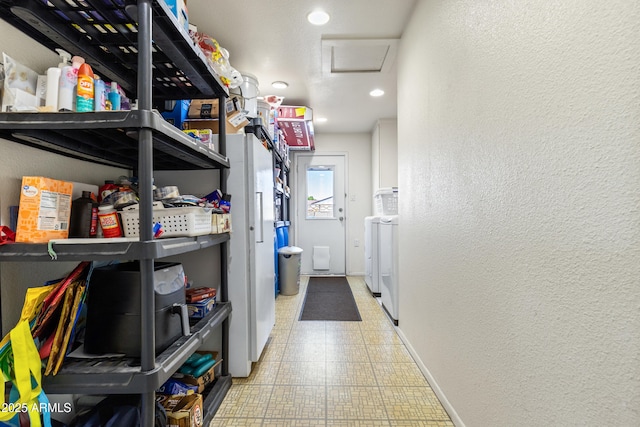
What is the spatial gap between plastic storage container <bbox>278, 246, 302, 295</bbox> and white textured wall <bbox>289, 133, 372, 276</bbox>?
4.50 feet

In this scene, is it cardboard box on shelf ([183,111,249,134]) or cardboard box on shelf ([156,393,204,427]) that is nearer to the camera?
cardboard box on shelf ([156,393,204,427])

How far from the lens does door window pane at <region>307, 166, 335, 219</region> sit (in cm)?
504

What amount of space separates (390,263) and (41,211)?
7.83ft

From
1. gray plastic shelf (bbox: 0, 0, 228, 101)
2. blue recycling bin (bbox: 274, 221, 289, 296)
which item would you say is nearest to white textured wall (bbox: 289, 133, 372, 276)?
blue recycling bin (bbox: 274, 221, 289, 296)

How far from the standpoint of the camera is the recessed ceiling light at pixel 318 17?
6.72 ft

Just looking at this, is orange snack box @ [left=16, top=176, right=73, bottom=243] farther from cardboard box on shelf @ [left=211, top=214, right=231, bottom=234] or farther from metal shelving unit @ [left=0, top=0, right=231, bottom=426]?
cardboard box on shelf @ [left=211, top=214, right=231, bottom=234]

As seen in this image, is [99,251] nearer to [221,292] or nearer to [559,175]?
[221,292]

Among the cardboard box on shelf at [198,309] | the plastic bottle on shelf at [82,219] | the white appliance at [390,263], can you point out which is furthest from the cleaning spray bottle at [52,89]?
the white appliance at [390,263]

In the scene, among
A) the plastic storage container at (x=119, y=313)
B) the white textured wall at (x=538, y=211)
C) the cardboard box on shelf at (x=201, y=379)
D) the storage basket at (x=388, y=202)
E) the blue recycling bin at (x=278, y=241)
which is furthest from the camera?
the blue recycling bin at (x=278, y=241)

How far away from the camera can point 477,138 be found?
117cm

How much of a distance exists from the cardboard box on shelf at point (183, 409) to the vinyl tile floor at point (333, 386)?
0.17 metres

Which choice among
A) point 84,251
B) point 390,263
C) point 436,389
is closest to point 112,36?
point 84,251

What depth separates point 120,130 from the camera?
1165 mm

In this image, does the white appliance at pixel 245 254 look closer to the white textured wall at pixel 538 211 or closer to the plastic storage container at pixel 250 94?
the plastic storage container at pixel 250 94
